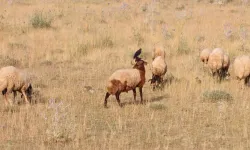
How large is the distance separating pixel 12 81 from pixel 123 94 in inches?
120

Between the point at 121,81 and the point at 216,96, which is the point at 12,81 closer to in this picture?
the point at 121,81

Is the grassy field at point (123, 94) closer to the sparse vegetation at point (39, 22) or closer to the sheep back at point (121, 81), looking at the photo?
the sparse vegetation at point (39, 22)

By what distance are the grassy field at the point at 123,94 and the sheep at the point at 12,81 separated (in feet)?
1.34

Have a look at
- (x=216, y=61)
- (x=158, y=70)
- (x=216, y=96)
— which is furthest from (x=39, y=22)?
(x=216, y=96)

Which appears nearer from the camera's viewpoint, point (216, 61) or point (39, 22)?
point (216, 61)

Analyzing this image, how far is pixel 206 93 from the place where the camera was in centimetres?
1102

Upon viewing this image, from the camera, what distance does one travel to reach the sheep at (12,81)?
388 inches

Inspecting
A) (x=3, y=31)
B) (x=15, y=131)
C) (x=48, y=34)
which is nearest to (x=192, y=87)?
(x=15, y=131)

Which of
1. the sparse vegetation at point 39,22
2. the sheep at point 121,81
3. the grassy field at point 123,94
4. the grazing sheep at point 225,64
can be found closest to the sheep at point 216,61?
the grazing sheep at point 225,64

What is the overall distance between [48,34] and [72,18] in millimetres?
4475

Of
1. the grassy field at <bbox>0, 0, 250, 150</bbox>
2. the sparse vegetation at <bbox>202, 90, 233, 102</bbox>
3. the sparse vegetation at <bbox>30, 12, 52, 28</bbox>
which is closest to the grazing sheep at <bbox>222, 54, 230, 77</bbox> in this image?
the grassy field at <bbox>0, 0, 250, 150</bbox>

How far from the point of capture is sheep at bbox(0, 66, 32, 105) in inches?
388

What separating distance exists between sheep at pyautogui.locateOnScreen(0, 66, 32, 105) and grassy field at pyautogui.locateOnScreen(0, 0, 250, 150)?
0.41 meters

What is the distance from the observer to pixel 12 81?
9.94m
